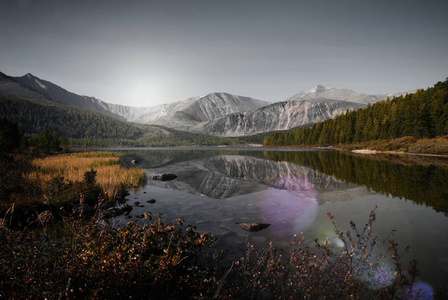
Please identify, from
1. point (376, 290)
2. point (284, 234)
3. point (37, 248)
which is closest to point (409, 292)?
point (376, 290)

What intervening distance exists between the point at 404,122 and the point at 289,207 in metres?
101

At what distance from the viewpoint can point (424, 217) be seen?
14.8 metres

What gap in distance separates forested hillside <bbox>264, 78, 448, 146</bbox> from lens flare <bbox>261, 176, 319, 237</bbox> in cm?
8475

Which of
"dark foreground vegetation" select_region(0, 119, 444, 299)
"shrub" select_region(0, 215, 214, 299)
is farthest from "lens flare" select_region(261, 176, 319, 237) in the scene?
"shrub" select_region(0, 215, 214, 299)

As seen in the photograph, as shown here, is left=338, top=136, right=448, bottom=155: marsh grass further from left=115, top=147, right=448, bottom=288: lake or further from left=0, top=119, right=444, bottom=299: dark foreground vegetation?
left=0, top=119, right=444, bottom=299: dark foreground vegetation

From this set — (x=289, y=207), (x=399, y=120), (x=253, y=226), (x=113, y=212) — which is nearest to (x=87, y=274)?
(x=253, y=226)

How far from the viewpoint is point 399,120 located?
313 feet

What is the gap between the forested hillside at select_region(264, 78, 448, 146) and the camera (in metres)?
82.2

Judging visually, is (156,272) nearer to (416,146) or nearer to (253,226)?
(253,226)

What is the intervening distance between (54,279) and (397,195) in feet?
84.4

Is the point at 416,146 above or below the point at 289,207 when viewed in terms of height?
above

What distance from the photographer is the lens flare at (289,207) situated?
14025 millimetres

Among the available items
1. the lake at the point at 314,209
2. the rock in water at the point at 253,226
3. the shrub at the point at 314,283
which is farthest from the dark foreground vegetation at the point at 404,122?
the shrub at the point at 314,283

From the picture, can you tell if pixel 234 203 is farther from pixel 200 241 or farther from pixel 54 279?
pixel 54 279
